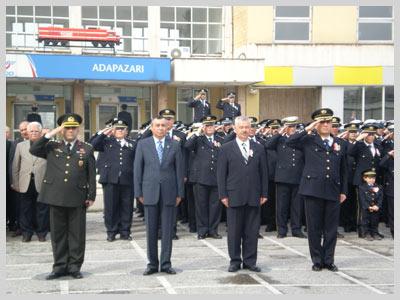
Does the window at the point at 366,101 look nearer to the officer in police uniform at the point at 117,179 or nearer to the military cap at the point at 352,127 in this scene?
the military cap at the point at 352,127

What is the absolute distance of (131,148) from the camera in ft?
37.7

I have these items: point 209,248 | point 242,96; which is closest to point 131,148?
point 209,248

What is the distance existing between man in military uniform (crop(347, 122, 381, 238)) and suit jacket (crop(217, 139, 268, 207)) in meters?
3.49

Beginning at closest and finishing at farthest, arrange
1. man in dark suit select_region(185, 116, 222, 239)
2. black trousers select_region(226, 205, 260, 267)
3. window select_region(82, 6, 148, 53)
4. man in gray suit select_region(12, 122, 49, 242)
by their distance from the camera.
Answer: black trousers select_region(226, 205, 260, 267) < man in gray suit select_region(12, 122, 49, 242) < man in dark suit select_region(185, 116, 222, 239) < window select_region(82, 6, 148, 53)

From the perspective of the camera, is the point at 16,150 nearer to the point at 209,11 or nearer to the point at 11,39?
the point at 11,39

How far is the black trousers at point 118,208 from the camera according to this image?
11047 millimetres

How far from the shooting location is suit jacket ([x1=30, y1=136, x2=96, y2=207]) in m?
7.88

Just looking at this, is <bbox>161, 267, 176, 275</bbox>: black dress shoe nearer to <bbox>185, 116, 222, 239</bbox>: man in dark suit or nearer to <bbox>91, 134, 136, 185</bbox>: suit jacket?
<bbox>185, 116, 222, 239</bbox>: man in dark suit

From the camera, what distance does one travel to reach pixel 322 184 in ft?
27.8

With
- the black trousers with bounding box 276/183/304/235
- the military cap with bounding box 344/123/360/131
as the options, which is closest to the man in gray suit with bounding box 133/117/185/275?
the black trousers with bounding box 276/183/304/235

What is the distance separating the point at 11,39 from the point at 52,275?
63.3ft

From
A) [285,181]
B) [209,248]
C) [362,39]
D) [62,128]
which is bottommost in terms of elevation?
[209,248]

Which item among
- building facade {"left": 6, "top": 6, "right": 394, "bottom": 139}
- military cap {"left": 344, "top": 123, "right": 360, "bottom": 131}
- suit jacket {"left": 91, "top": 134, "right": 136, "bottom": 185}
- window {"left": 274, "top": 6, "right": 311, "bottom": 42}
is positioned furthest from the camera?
window {"left": 274, "top": 6, "right": 311, "bottom": 42}
